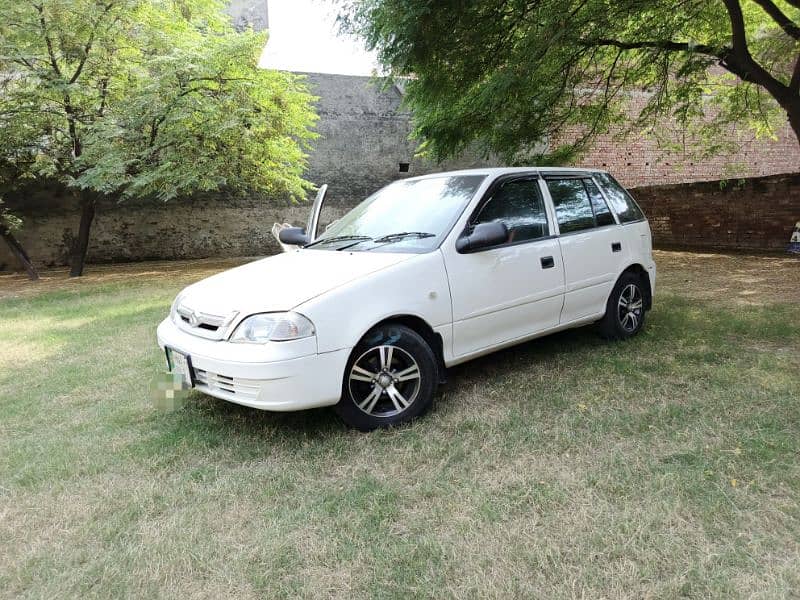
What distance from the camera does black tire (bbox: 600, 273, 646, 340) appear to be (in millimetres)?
4695

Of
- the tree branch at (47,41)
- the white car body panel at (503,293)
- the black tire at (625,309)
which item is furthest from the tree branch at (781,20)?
the tree branch at (47,41)

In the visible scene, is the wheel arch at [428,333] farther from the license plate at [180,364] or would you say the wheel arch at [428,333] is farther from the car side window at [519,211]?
the license plate at [180,364]

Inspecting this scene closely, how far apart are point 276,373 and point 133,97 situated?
10586 millimetres

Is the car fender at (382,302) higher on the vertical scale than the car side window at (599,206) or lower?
lower

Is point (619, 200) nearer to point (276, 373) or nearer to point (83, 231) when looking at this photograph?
point (276, 373)

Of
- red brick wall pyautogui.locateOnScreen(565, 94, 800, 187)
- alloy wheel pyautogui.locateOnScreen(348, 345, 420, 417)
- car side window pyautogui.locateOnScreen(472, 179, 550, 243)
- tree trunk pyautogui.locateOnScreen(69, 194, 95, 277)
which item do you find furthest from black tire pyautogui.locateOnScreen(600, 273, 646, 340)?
tree trunk pyautogui.locateOnScreen(69, 194, 95, 277)

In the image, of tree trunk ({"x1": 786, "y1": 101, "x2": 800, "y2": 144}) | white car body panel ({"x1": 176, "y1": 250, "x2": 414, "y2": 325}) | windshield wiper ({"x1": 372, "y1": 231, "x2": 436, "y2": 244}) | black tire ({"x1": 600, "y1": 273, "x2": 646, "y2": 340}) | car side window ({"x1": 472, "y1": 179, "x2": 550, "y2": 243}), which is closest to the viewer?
white car body panel ({"x1": 176, "y1": 250, "x2": 414, "y2": 325})

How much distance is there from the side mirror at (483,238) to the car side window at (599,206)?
4.94 ft

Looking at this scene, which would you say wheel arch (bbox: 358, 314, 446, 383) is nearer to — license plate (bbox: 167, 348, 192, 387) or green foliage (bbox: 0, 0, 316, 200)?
license plate (bbox: 167, 348, 192, 387)

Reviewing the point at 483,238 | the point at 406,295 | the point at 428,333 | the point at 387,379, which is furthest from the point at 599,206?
the point at 387,379

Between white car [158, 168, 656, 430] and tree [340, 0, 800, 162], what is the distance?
308 cm

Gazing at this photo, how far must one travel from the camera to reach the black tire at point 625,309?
4695 millimetres

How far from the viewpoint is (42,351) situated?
18.4 feet

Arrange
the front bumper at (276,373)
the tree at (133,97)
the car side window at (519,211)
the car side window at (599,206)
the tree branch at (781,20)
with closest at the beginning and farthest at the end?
the front bumper at (276,373) → the car side window at (519,211) → the car side window at (599,206) → the tree branch at (781,20) → the tree at (133,97)
